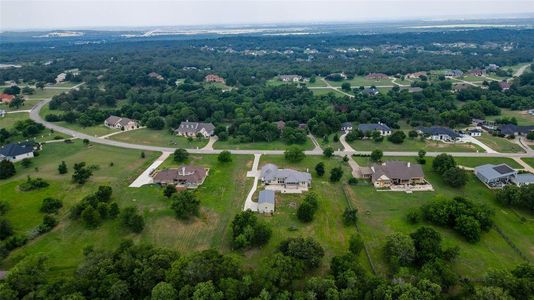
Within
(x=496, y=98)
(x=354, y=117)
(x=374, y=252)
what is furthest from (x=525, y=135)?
(x=374, y=252)

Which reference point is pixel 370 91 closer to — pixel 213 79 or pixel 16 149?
pixel 213 79

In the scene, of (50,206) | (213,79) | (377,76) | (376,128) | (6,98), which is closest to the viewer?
(50,206)

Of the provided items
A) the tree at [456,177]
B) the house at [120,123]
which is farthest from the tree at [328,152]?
the house at [120,123]

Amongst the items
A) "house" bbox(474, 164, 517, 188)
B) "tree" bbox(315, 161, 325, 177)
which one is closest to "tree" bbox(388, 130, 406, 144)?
"house" bbox(474, 164, 517, 188)

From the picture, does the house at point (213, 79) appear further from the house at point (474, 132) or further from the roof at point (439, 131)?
the house at point (474, 132)

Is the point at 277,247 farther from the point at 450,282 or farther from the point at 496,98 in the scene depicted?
the point at 496,98

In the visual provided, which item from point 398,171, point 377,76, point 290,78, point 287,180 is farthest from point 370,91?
point 287,180

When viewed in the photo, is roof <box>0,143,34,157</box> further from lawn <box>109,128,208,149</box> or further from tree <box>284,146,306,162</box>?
tree <box>284,146,306,162</box>
